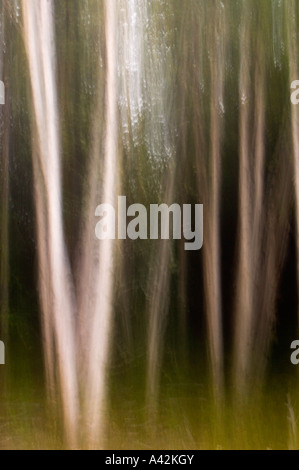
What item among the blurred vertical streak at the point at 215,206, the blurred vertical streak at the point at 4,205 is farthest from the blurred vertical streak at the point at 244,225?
the blurred vertical streak at the point at 4,205

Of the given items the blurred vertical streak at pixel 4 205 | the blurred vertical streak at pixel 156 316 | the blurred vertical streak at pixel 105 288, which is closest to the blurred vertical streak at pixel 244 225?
the blurred vertical streak at pixel 156 316

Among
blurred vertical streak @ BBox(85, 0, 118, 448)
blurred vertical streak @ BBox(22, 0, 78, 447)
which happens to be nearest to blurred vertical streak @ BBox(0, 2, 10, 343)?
blurred vertical streak @ BBox(22, 0, 78, 447)

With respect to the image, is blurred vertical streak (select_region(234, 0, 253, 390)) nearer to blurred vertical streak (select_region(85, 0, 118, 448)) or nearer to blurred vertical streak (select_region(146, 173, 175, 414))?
blurred vertical streak (select_region(146, 173, 175, 414))

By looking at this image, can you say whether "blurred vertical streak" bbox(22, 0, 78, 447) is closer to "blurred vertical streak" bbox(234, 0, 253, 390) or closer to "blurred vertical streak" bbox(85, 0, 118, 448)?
"blurred vertical streak" bbox(85, 0, 118, 448)

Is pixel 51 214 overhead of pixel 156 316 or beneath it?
overhead

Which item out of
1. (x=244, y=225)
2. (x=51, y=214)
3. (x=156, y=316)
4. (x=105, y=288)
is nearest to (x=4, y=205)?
(x=51, y=214)

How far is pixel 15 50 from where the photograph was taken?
0.90 metres

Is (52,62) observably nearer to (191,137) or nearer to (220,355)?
(191,137)

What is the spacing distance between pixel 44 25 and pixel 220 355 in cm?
73

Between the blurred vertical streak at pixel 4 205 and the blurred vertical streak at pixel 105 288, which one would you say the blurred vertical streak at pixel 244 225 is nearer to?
the blurred vertical streak at pixel 105 288

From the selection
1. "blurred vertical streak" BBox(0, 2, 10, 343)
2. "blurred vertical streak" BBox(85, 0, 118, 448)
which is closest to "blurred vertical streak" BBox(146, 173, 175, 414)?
"blurred vertical streak" BBox(85, 0, 118, 448)

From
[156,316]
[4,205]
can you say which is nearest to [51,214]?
[4,205]

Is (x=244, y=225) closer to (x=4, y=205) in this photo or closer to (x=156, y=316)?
(x=156, y=316)
